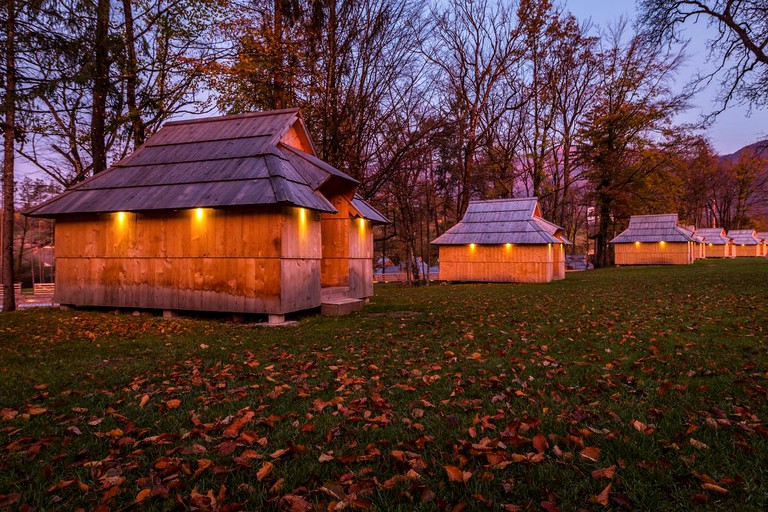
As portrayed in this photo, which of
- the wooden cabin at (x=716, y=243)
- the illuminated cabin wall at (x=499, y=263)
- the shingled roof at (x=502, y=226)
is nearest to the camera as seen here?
the illuminated cabin wall at (x=499, y=263)

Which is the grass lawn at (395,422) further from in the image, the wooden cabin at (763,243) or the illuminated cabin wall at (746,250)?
the wooden cabin at (763,243)

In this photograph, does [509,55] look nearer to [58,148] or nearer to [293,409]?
[58,148]

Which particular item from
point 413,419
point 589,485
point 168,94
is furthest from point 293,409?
point 168,94

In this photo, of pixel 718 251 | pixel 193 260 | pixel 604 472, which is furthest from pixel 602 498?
pixel 718 251

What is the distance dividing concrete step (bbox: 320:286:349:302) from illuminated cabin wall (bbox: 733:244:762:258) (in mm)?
84140

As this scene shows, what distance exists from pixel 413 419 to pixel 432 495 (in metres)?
1.41

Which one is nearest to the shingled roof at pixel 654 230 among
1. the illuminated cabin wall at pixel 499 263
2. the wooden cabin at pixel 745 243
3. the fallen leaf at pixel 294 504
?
the illuminated cabin wall at pixel 499 263

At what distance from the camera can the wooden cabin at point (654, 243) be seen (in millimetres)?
42531

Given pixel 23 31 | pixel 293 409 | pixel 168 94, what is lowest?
pixel 293 409

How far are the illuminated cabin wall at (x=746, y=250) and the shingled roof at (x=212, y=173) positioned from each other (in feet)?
279

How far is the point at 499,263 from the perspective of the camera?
1078 inches

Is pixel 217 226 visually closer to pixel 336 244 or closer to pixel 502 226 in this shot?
pixel 336 244

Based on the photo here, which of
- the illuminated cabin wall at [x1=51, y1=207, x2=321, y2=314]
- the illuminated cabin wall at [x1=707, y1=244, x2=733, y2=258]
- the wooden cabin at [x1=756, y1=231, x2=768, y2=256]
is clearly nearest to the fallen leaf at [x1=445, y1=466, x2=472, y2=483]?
the illuminated cabin wall at [x1=51, y1=207, x2=321, y2=314]

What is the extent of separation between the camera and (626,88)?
3875cm
